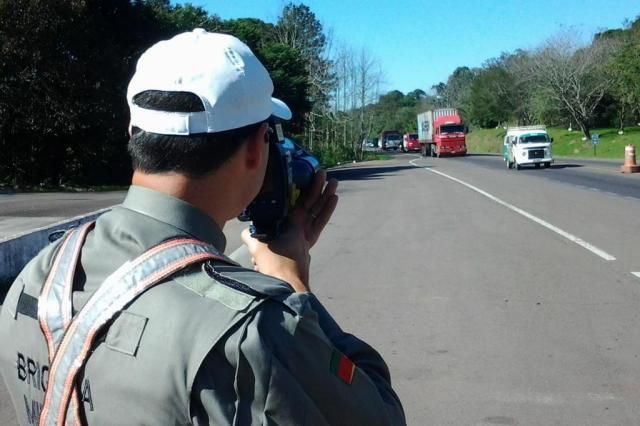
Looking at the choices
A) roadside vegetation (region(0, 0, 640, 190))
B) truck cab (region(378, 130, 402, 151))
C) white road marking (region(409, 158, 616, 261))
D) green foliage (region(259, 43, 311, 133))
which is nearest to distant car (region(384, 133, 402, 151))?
truck cab (region(378, 130, 402, 151))

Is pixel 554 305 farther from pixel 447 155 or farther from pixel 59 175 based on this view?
pixel 447 155

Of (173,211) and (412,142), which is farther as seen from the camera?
(412,142)

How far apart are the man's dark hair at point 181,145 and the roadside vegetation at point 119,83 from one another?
397 inches

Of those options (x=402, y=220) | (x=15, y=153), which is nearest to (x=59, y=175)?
(x=15, y=153)

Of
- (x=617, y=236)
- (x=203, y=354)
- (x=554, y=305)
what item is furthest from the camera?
(x=617, y=236)

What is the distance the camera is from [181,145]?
5.06ft

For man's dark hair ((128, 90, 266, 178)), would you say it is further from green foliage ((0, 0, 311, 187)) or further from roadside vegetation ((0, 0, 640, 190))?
green foliage ((0, 0, 311, 187))

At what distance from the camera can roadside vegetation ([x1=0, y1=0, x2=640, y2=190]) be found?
31188mm

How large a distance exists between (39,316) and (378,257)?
36.1 ft

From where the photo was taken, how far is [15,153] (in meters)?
33.2

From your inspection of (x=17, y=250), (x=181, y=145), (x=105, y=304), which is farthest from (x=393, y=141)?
(x=105, y=304)

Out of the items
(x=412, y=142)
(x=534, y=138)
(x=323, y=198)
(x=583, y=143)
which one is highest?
(x=323, y=198)

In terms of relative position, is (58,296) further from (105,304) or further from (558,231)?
(558,231)

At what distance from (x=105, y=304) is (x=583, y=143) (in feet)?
231
